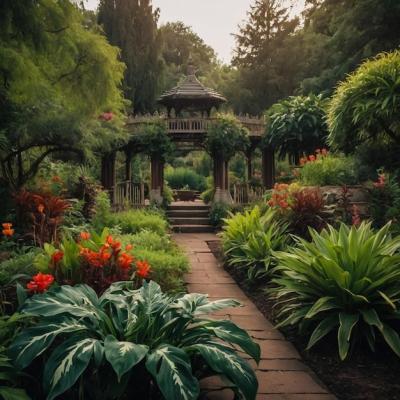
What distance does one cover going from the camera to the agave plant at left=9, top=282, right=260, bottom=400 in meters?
2.77

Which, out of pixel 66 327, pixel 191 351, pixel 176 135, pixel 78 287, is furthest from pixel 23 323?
pixel 176 135

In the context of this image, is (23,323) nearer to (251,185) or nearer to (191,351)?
(191,351)

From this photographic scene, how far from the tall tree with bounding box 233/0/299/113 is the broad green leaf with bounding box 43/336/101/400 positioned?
30.3 metres

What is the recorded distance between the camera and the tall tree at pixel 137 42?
25797 millimetres

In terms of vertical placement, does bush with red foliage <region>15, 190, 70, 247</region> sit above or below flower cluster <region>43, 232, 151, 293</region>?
above

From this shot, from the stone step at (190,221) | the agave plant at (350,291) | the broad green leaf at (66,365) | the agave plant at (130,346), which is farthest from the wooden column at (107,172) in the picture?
the broad green leaf at (66,365)

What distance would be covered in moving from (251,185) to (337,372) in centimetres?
1496

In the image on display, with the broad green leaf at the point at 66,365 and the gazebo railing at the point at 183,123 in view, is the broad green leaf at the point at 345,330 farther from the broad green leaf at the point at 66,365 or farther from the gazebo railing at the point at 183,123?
the gazebo railing at the point at 183,123

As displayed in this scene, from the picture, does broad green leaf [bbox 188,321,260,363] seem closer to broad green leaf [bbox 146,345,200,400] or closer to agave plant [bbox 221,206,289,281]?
broad green leaf [bbox 146,345,200,400]

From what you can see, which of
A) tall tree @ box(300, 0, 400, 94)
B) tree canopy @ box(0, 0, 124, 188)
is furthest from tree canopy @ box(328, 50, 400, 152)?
tall tree @ box(300, 0, 400, 94)

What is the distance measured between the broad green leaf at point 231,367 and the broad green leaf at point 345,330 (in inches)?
46.1

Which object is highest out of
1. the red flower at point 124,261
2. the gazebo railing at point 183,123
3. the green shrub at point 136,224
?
the gazebo railing at point 183,123

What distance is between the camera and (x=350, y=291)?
14.3 feet

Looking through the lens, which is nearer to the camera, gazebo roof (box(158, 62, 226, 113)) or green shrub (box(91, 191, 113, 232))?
green shrub (box(91, 191, 113, 232))
